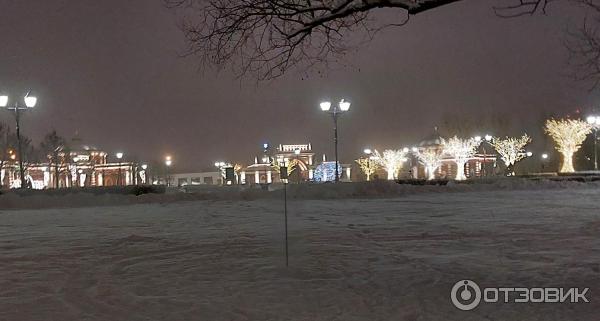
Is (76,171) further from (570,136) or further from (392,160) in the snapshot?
(570,136)

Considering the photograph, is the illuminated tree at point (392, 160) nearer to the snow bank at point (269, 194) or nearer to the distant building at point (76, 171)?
the distant building at point (76, 171)

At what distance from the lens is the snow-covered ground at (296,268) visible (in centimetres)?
563

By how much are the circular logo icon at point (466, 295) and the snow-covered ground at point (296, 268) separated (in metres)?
0.09

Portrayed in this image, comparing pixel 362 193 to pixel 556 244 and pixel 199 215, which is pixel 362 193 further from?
pixel 556 244

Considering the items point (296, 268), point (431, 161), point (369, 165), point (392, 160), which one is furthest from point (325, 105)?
point (431, 161)

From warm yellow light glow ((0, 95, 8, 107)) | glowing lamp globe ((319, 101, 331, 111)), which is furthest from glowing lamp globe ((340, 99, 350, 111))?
warm yellow light glow ((0, 95, 8, 107))

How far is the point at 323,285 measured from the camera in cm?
675

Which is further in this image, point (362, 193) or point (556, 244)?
point (362, 193)

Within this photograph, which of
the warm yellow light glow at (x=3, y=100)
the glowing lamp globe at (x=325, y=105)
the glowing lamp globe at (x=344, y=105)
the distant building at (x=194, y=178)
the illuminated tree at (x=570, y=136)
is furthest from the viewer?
the distant building at (x=194, y=178)

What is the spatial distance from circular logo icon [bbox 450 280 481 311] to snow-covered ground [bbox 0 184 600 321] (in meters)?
0.09

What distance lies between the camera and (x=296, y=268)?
25.8 feet

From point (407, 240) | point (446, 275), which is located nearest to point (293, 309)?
point (446, 275)

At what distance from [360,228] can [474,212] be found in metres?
5.56

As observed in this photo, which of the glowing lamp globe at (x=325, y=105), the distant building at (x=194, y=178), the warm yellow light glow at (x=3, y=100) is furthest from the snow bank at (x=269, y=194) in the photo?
the distant building at (x=194, y=178)
